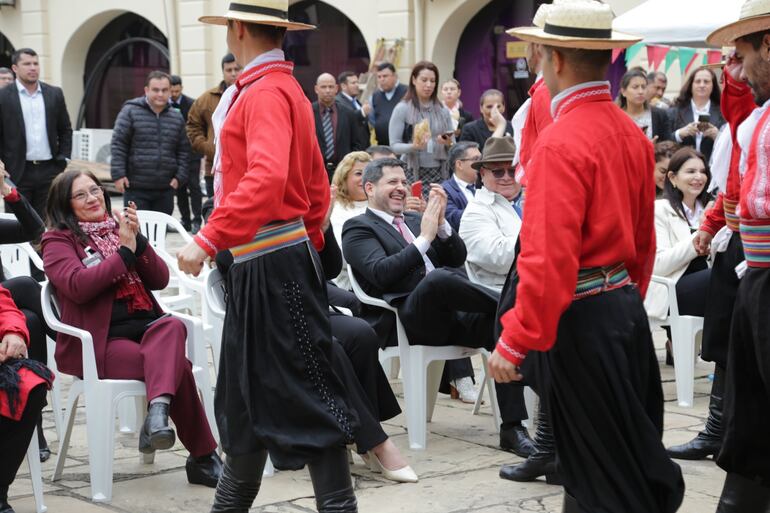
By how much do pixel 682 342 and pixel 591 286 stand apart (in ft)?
10.8

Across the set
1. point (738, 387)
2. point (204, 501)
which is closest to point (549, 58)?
point (738, 387)

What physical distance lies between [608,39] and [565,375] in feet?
3.06

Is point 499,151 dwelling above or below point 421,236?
above

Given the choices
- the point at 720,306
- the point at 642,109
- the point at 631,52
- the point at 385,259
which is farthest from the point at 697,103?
the point at 720,306

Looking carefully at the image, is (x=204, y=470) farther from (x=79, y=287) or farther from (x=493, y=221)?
(x=493, y=221)

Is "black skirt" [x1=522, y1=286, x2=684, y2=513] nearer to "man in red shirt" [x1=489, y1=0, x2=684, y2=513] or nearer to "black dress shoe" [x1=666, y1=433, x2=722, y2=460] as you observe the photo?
"man in red shirt" [x1=489, y1=0, x2=684, y2=513]

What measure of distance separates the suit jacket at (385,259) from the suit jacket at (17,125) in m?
5.13

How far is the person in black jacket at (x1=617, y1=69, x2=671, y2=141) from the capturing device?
1002cm

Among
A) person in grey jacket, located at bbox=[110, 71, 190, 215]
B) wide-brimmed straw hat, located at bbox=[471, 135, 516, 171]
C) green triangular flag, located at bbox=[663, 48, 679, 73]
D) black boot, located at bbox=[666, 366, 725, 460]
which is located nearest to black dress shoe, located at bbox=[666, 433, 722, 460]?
black boot, located at bbox=[666, 366, 725, 460]

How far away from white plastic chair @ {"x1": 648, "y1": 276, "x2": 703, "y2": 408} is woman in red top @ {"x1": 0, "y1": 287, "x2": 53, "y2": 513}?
3331mm

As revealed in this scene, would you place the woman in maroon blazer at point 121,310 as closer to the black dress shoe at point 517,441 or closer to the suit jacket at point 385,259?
the suit jacket at point 385,259

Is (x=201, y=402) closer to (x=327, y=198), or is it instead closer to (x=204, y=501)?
(x=204, y=501)

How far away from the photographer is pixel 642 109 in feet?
33.5

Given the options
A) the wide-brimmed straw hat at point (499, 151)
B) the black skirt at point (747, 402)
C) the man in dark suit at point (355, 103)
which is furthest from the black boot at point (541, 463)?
the man in dark suit at point (355, 103)
